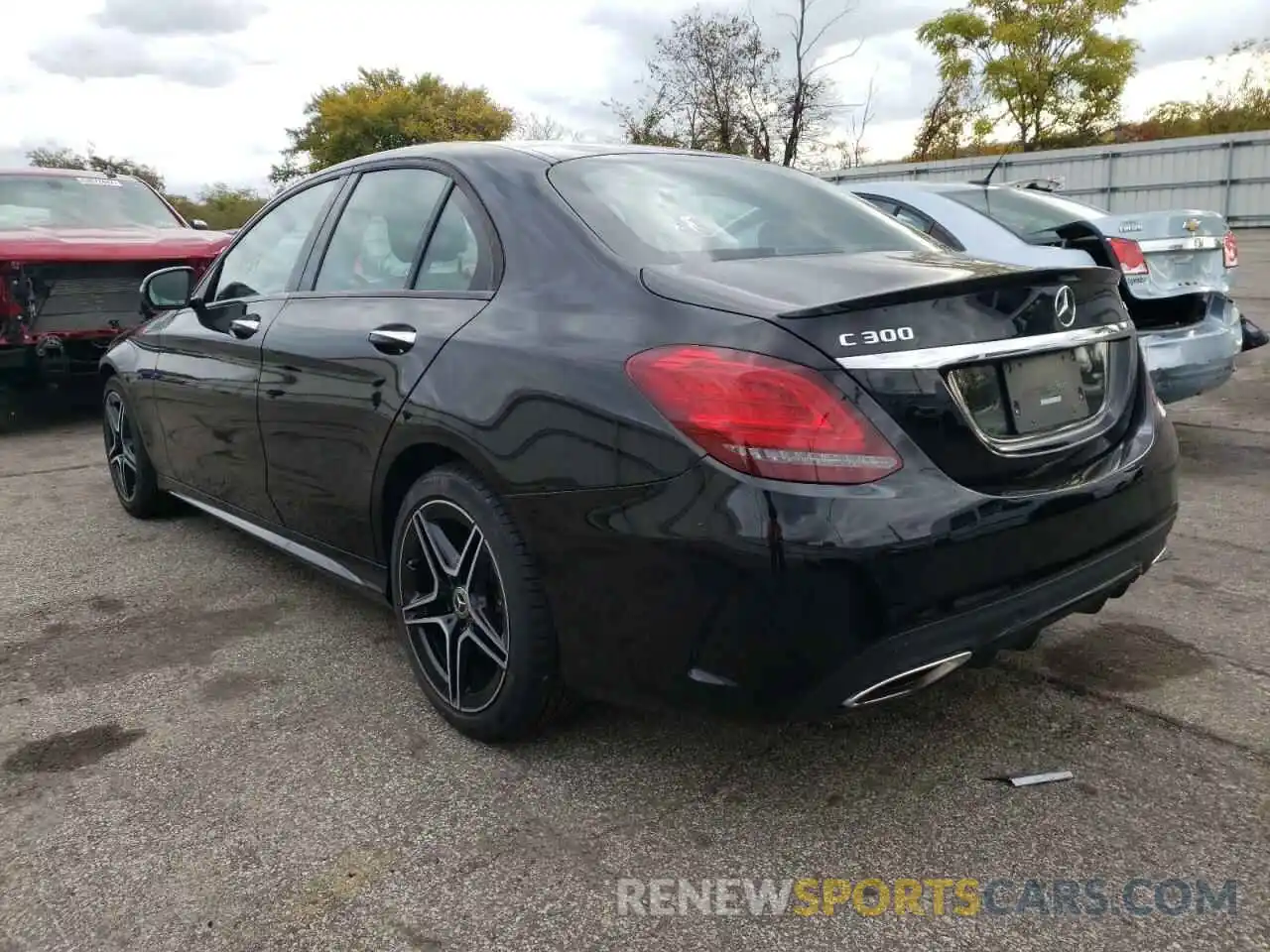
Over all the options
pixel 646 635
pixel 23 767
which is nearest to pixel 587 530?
pixel 646 635

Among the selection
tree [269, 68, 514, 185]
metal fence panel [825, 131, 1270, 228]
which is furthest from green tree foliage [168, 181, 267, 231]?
metal fence panel [825, 131, 1270, 228]

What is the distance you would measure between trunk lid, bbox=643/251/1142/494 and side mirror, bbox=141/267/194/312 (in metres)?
2.82

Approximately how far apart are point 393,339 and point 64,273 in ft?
17.5

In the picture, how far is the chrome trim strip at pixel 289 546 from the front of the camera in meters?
3.18

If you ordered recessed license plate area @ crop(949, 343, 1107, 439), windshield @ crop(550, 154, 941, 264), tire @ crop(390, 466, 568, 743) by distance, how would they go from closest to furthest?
1. recessed license plate area @ crop(949, 343, 1107, 439)
2. tire @ crop(390, 466, 568, 743)
3. windshield @ crop(550, 154, 941, 264)

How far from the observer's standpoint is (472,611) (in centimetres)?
259

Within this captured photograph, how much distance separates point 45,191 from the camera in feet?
26.9

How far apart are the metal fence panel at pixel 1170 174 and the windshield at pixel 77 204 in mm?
17888

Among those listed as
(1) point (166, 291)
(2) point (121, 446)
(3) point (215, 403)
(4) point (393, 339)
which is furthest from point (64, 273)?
(4) point (393, 339)

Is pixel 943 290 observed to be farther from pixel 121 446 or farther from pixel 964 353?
pixel 121 446

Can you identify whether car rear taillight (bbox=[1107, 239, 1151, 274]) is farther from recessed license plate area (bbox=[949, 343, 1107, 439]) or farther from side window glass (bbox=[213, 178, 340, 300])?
side window glass (bbox=[213, 178, 340, 300])

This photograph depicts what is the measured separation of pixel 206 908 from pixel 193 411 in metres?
2.35

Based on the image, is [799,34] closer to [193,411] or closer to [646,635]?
[193,411]

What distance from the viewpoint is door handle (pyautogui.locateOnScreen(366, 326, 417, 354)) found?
108 inches
